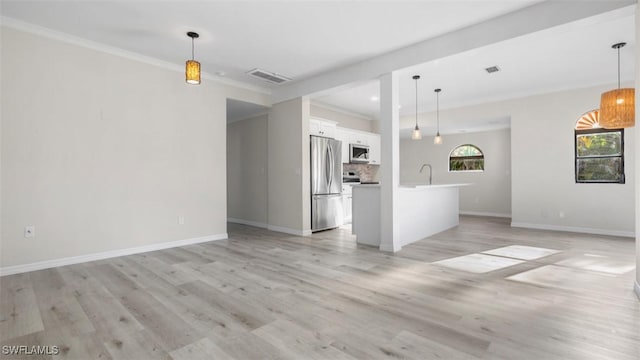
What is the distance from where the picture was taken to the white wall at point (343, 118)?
22.2 feet

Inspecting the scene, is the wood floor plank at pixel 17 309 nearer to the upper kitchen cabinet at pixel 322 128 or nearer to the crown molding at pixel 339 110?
the upper kitchen cabinet at pixel 322 128

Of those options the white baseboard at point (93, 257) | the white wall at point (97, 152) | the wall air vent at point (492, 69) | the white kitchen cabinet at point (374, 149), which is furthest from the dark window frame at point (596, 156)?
the white baseboard at point (93, 257)

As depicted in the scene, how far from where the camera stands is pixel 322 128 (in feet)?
19.8

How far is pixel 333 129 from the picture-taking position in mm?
6316

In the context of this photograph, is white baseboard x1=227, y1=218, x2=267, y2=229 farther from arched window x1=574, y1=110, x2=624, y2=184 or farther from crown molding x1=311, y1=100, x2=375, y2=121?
arched window x1=574, y1=110, x2=624, y2=184

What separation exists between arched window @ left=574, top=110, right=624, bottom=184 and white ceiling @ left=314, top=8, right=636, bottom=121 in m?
0.76

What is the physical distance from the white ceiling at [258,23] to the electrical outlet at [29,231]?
2264 mm

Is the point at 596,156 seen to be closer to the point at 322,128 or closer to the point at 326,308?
the point at 322,128

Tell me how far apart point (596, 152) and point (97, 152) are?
8.17 metres

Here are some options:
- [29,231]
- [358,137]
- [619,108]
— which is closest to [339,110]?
[358,137]

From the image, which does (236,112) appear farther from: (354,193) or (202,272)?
(202,272)

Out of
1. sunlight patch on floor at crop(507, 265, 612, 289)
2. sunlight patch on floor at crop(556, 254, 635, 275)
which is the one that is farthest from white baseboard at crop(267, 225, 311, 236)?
sunlight patch on floor at crop(556, 254, 635, 275)

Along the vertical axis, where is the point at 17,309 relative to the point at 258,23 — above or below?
below

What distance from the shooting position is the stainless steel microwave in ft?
22.6
